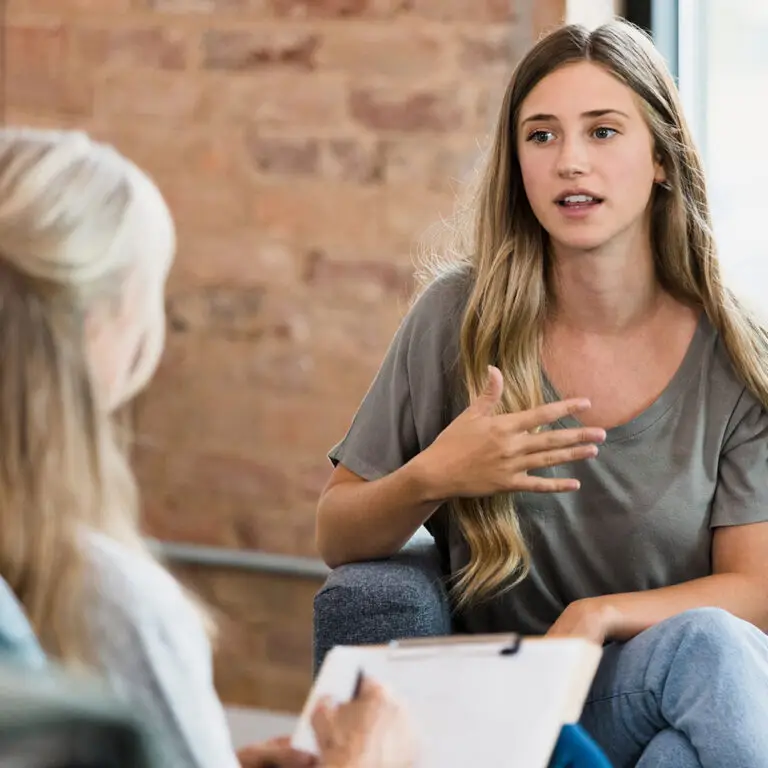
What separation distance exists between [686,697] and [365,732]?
0.71 meters

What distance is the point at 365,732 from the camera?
1.33m

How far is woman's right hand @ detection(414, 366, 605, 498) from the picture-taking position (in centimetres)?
200

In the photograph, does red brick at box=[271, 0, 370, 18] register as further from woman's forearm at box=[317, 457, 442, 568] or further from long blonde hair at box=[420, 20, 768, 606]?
woman's forearm at box=[317, 457, 442, 568]

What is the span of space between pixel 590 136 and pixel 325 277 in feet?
3.89

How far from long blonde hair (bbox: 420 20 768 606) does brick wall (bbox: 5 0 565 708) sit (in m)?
0.82

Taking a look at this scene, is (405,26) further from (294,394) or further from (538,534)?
(538,534)

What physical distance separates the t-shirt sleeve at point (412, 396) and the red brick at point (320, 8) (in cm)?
106

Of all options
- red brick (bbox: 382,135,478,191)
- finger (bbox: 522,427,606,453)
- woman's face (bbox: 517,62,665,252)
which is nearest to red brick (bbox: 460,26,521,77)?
red brick (bbox: 382,135,478,191)

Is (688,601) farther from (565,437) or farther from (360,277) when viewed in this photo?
(360,277)

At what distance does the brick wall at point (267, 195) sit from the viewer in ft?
10.3

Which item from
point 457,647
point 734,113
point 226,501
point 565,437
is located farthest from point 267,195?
Answer: point 457,647

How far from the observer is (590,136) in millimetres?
2178

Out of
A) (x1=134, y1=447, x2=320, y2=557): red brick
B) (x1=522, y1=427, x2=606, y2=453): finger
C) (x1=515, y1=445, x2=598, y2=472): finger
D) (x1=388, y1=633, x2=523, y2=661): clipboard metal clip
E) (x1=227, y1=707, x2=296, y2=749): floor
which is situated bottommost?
(x1=227, y1=707, x2=296, y2=749): floor

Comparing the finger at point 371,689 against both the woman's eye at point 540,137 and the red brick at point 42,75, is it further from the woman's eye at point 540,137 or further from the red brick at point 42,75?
the red brick at point 42,75
